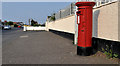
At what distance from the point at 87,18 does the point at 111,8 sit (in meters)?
1.00

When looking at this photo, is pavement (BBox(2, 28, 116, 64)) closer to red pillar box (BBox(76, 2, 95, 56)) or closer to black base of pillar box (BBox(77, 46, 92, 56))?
black base of pillar box (BBox(77, 46, 92, 56))

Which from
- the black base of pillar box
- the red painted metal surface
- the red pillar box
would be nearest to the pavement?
the black base of pillar box

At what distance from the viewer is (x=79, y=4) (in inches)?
183

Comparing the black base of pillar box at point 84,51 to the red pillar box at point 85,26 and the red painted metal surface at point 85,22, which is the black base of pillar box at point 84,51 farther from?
the red painted metal surface at point 85,22

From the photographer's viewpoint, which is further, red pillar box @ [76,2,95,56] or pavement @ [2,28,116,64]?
red pillar box @ [76,2,95,56]

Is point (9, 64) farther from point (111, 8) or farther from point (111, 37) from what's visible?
point (111, 8)

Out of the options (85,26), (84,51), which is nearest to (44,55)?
(84,51)

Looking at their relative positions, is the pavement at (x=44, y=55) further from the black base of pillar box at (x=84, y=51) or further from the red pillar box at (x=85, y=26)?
the red pillar box at (x=85, y=26)

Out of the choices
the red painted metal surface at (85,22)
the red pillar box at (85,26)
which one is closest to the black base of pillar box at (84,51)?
the red pillar box at (85,26)

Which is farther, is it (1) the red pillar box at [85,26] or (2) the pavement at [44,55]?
(1) the red pillar box at [85,26]

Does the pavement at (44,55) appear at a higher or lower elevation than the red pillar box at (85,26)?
lower

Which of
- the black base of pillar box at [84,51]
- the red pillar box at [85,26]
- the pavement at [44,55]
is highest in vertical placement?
the red pillar box at [85,26]

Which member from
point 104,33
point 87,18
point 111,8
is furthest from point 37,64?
point 111,8

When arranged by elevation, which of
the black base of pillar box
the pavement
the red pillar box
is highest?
the red pillar box
